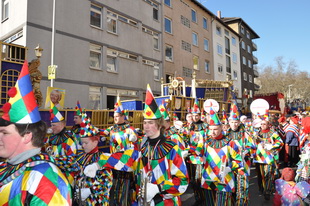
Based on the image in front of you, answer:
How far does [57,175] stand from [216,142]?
2.94 meters

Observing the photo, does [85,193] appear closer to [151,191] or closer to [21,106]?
[151,191]

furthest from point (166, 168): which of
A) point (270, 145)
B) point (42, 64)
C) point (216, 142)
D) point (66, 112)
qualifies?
point (42, 64)

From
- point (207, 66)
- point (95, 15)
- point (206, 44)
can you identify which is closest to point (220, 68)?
point (207, 66)

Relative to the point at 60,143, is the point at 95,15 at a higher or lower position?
higher

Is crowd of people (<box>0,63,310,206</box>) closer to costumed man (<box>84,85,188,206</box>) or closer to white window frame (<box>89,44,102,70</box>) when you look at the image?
costumed man (<box>84,85,188,206</box>)

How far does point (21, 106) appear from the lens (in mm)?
1776

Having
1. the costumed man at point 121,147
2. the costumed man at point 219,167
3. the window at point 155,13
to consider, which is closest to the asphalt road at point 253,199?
the costumed man at point 121,147

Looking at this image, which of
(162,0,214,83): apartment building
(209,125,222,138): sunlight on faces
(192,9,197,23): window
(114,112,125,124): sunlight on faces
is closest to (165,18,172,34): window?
(162,0,214,83): apartment building

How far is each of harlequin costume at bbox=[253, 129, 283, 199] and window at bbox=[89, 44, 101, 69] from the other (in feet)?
38.9

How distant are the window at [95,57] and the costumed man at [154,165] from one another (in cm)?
1296

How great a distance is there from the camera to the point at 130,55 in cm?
1833

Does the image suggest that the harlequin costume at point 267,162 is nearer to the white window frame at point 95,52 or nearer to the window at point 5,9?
the white window frame at point 95,52

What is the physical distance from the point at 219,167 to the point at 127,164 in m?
1.52

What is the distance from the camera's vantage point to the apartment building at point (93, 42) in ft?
41.8
